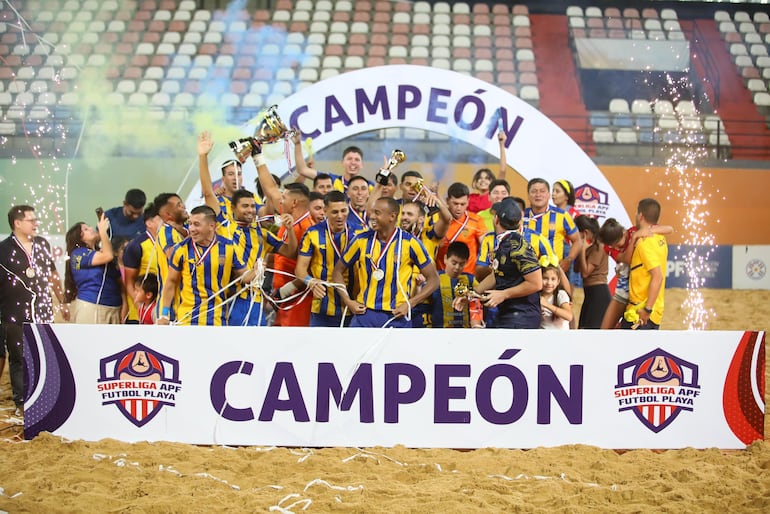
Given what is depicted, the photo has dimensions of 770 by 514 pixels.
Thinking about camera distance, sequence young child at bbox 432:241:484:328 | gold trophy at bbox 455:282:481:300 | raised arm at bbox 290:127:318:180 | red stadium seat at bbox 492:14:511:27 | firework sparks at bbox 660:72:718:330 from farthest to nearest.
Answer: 1. red stadium seat at bbox 492:14:511:27
2. firework sparks at bbox 660:72:718:330
3. raised arm at bbox 290:127:318:180
4. young child at bbox 432:241:484:328
5. gold trophy at bbox 455:282:481:300

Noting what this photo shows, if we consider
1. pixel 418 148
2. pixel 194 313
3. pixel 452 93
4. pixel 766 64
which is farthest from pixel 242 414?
pixel 766 64

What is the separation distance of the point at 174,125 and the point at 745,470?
11.8 m

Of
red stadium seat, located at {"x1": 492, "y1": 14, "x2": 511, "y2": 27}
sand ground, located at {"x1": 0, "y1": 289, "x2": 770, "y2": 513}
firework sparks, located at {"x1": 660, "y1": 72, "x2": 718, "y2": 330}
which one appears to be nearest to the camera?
sand ground, located at {"x1": 0, "y1": 289, "x2": 770, "y2": 513}

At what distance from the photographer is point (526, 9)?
18578 mm

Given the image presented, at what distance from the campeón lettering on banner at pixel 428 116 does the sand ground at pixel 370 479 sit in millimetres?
3954

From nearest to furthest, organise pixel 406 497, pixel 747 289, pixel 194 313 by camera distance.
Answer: pixel 406 497 → pixel 194 313 → pixel 747 289

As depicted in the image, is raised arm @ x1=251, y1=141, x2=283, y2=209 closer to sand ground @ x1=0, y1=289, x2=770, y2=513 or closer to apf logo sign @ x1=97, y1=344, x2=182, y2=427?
apf logo sign @ x1=97, y1=344, x2=182, y2=427

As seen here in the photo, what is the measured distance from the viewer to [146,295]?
6.85 meters

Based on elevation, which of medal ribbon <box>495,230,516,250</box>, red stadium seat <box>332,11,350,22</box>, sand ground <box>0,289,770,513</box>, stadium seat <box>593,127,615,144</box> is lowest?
sand ground <box>0,289,770,513</box>

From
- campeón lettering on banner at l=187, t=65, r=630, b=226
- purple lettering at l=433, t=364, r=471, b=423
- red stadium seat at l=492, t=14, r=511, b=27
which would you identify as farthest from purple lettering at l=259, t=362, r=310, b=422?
red stadium seat at l=492, t=14, r=511, b=27

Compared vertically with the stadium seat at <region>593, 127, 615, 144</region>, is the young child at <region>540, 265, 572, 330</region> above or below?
below

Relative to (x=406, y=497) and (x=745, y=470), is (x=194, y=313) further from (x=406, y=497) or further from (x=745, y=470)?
(x=745, y=470)

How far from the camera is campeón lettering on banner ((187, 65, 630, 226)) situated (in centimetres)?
873

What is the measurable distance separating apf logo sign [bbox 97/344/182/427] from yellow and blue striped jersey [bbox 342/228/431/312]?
4.90 feet
